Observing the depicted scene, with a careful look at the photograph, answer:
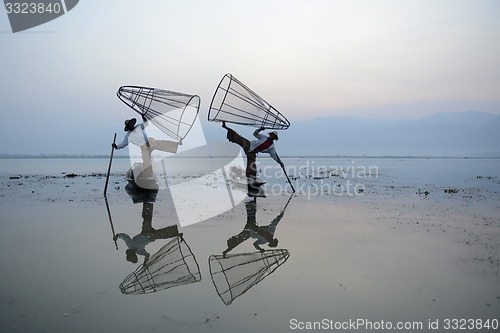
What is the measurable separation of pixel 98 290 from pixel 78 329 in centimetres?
105

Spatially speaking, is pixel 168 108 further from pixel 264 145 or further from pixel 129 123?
pixel 264 145

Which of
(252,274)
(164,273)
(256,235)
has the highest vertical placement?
(164,273)

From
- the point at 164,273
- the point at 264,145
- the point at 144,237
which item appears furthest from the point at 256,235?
the point at 264,145

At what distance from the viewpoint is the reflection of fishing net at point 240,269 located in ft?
16.3

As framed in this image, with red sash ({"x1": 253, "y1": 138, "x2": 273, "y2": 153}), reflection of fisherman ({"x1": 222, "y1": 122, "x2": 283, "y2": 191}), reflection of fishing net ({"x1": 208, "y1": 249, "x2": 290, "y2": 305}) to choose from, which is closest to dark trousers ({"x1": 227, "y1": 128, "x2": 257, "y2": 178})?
reflection of fisherman ({"x1": 222, "y1": 122, "x2": 283, "y2": 191})

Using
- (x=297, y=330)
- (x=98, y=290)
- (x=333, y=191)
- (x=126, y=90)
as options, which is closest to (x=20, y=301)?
(x=98, y=290)

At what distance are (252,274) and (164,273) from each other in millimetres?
1464

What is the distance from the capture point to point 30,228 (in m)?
8.34

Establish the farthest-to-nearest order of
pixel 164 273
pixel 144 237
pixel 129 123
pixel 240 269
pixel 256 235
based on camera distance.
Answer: pixel 129 123, pixel 256 235, pixel 144 237, pixel 240 269, pixel 164 273

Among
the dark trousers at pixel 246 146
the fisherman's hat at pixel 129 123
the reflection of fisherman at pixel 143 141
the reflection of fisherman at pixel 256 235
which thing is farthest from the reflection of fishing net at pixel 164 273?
the dark trousers at pixel 246 146

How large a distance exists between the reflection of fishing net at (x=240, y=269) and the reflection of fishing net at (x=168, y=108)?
32.6 ft

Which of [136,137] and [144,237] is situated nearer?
[144,237]

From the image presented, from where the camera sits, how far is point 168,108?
15.3 m

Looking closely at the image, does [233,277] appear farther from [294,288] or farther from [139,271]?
[139,271]
